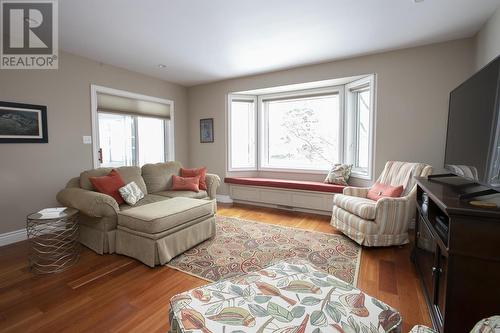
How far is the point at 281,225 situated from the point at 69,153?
325 cm

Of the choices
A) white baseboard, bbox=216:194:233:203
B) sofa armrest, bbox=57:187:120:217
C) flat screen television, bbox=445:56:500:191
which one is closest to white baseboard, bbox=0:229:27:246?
sofa armrest, bbox=57:187:120:217

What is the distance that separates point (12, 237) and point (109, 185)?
1.34m

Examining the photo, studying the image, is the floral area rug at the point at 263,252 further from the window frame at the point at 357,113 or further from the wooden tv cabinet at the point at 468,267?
the window frame at the point at 357,113

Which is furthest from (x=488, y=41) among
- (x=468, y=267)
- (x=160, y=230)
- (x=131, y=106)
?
(x=131, y=106)

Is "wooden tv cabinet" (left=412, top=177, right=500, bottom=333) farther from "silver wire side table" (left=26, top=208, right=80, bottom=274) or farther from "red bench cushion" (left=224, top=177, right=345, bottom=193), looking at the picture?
"silver wire side table" (left=26, top=208, right=80, bottom=274)

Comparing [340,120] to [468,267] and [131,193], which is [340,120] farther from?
[131,193]

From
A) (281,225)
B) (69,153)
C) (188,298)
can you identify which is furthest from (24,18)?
(281,225)

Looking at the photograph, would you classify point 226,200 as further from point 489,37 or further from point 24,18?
point 489,37

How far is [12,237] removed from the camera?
293 cm

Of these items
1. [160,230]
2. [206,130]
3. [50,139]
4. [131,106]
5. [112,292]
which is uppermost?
[131,106]

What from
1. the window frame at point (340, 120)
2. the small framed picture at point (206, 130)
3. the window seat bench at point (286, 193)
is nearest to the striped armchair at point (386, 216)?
the window frame at point (340, 120)

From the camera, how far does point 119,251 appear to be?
2590 millimetres

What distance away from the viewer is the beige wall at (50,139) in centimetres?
288

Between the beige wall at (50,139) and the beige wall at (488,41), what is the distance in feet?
16.2
